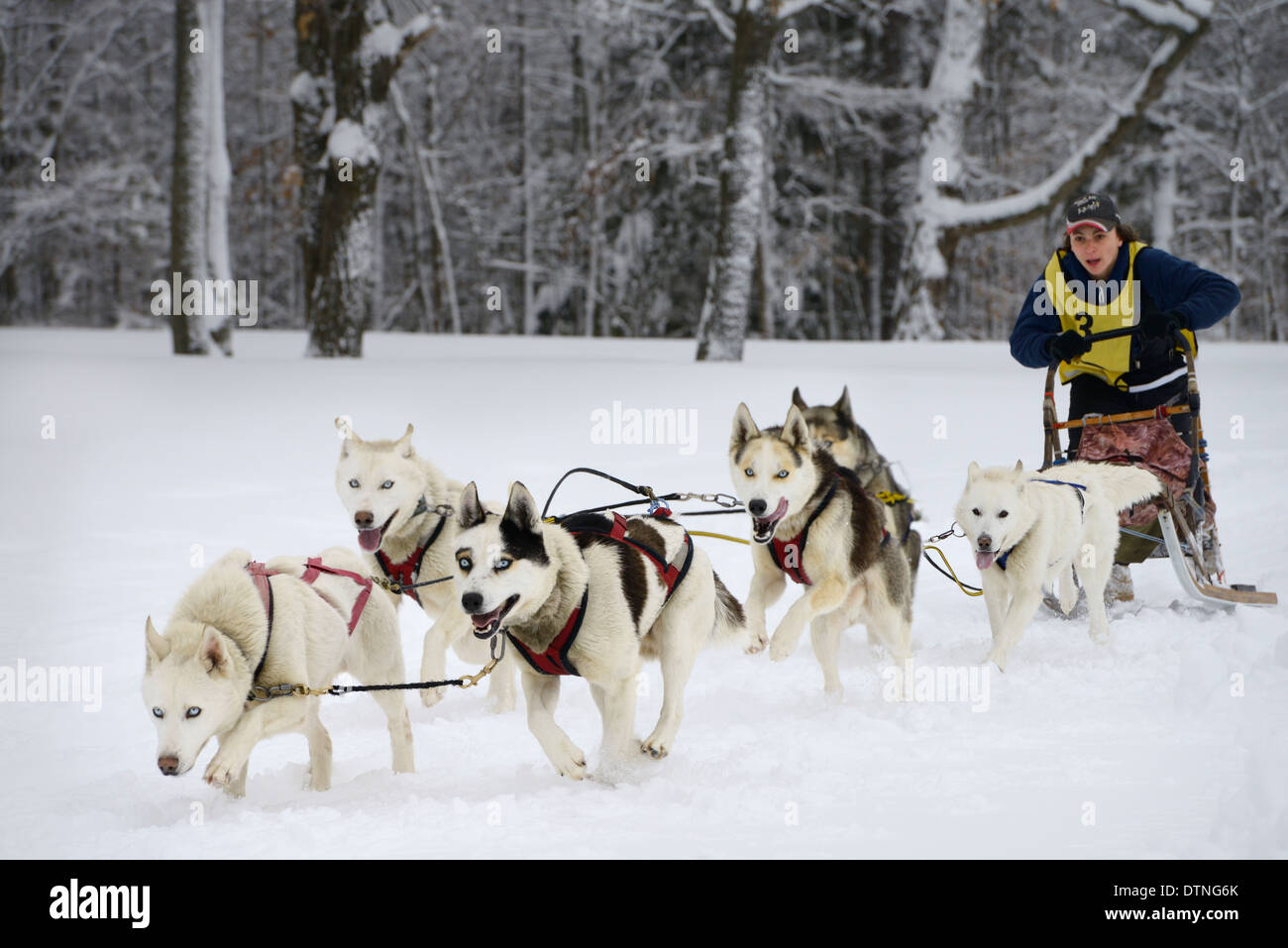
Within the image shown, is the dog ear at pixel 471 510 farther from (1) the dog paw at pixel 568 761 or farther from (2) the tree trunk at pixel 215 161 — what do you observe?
(2) the tree trunk at pixel 215 161

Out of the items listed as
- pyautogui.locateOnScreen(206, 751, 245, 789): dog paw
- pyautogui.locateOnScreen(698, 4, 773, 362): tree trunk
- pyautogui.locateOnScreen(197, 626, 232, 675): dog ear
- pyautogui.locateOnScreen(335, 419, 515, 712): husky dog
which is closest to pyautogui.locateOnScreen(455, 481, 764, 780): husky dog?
pyautogui.locateOnScreen(197, 626, 232, 675): dog ear

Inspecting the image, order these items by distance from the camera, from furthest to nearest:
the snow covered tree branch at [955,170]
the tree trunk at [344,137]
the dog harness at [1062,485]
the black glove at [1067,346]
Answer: the snow covered tree branch at [955,170] < the tree trunk at [344,137] < the black glove at [1067,346] < the dog harness at [1062,485]

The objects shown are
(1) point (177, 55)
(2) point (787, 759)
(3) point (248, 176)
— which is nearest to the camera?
(2) point (787, 759)

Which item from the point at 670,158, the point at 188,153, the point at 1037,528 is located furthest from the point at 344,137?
the point at 1037,528

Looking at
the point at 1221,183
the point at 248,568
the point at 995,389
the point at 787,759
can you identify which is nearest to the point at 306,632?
the point at 248,568

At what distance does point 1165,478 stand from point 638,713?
3.06 m

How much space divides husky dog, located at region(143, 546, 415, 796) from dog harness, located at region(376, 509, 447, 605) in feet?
1.46

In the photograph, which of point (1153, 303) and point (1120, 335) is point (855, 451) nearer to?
point (1120, 335)

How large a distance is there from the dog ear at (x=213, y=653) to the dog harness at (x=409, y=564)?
1457 mm

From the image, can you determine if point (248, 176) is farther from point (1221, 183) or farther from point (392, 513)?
point (392, 513)

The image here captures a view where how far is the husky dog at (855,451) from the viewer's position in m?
5.38

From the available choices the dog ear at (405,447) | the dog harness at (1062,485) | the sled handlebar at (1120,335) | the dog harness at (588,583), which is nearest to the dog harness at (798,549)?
the dog harness at (588,583)

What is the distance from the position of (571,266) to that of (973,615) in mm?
25036

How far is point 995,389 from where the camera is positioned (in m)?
12.9
